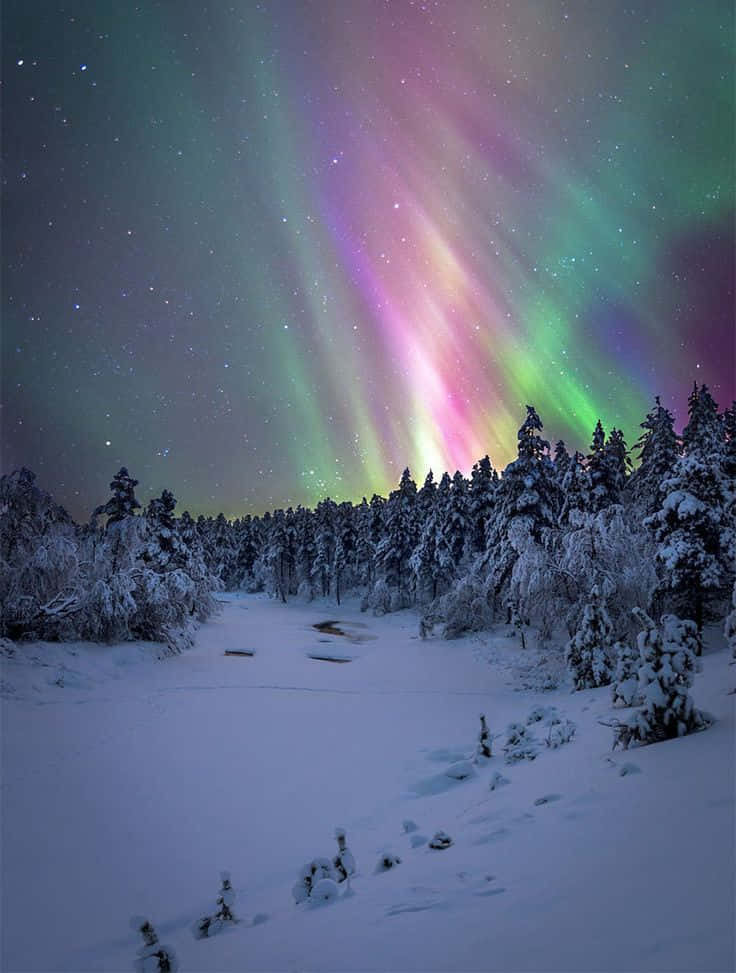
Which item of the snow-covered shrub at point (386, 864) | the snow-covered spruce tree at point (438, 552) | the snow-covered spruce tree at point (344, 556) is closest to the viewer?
the snow-covered shrub at point (386, 864)

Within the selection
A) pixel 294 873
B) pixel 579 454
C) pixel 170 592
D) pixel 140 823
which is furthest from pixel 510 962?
pixel 579 454

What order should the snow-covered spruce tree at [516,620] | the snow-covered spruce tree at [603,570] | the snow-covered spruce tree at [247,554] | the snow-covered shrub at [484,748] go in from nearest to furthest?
the snow-covered shrub at [484,748]
the snow-covered spruce tree at [603,570]
the snow-covered spruce tree at [516,620]
the snow-covered spruce tree at [247,554]

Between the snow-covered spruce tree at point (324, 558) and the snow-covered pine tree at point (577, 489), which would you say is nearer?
the snow-covered pine tree at point (577, 489)

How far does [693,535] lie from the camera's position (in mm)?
17344

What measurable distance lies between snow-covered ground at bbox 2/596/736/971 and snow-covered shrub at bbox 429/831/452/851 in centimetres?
10

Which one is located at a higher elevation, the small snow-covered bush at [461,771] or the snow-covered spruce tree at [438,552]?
the snow-covered spruce tree at [438,552]

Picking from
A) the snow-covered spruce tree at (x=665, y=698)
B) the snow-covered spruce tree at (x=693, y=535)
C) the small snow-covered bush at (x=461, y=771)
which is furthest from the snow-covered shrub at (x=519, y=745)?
the snow-covered spruce tree at (x=693, y=535)

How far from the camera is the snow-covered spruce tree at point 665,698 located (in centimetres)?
647

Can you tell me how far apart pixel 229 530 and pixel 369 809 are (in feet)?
311

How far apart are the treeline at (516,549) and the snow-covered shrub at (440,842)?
1223 centimetres

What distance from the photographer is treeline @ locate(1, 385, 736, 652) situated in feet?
56.8

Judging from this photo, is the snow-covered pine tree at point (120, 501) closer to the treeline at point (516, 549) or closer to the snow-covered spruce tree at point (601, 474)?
the treeline at point (516, 549)

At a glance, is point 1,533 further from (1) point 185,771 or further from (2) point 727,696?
(2) point 727,696

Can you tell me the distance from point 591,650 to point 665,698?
29.3ft
